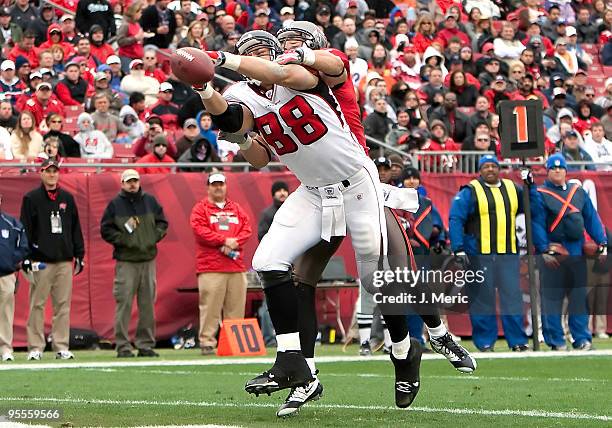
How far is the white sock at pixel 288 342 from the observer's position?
24.8 ft

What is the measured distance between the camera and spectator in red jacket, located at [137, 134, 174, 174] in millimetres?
16078

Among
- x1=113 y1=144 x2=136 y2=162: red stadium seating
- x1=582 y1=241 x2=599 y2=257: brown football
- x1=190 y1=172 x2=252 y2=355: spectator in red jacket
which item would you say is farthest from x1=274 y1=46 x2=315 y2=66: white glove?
x1=113 y1=144 x2=136 y2=162: red stadium seating

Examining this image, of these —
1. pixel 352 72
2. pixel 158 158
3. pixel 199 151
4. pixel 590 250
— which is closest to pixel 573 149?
pixel 590 250

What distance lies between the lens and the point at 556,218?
1452 centimetres

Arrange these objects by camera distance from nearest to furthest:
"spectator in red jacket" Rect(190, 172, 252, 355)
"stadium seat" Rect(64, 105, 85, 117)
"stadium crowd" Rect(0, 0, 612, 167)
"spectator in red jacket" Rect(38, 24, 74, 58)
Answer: "spectator in red jacket" Rect(190, 172, 252, 355), "stadium crowd" Rect(0, 0, 612, 167), "stadium seat" Rect(64, 105, 85, 117), "spectator in red jacket" Rect(38, 24, 74, 58)

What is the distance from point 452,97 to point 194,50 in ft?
40.2

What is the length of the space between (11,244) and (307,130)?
6954 millimetres

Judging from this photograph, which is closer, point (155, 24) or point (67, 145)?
point (67, 145)

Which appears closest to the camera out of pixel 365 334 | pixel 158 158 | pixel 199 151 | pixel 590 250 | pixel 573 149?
pixel 365 334

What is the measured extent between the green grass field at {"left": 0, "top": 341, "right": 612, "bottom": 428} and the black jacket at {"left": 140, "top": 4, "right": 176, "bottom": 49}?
8.62 meters

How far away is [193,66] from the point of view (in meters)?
6.89

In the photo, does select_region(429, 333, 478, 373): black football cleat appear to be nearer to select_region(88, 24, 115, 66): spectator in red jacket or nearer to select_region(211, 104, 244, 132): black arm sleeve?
select_region(211, 104, 244, 132): black arm sleeve

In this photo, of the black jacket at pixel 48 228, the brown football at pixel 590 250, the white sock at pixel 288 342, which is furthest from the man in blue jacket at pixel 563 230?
the white sock at pixel 288 342

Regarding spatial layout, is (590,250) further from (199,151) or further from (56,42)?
(56,42)
